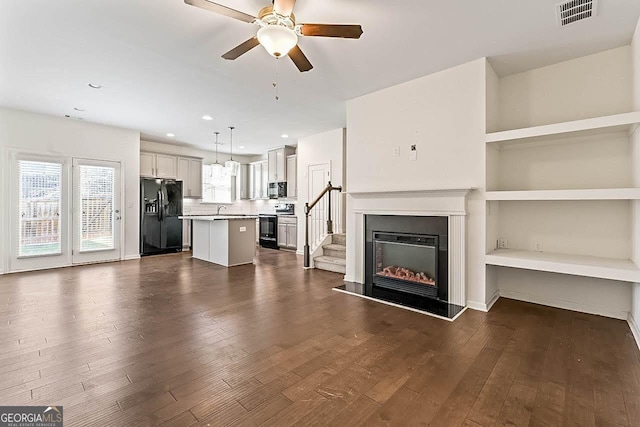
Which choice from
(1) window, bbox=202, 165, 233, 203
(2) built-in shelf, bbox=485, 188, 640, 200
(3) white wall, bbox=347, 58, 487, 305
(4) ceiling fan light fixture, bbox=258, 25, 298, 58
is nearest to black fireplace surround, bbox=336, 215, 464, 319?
(3) white wall, bbox=347, 58, 487, 305

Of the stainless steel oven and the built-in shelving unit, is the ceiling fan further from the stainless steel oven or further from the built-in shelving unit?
the stainless steel oven

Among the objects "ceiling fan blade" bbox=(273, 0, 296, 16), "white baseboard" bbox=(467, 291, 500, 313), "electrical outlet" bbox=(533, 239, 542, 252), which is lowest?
"white baseboard" bbox=(467, 291, 500, 313)

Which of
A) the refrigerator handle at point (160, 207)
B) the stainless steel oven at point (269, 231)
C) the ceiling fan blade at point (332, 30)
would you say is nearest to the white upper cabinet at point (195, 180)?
the refrigerator handle at point (160, 207)

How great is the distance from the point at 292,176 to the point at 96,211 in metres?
4.49

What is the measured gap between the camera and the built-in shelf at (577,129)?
269cm

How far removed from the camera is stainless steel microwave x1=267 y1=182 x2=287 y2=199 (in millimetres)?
8203

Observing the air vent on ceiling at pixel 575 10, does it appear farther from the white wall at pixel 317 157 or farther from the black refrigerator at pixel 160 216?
the black refrigerator at pixel 160 216

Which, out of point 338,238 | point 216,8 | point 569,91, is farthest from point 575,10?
point 338,238

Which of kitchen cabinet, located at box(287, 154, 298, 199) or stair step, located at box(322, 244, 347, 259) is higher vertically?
kitchen cabinet, located at box(287, 154, 298, 199)

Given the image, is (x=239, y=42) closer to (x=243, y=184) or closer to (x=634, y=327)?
(x=634, y=327)

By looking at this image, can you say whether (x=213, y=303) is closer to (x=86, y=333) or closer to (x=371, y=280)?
(x=86, y=333)

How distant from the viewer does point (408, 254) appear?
418 centimetres

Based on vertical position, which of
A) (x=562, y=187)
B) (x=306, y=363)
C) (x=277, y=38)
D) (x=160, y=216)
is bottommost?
(x=306, y=363)

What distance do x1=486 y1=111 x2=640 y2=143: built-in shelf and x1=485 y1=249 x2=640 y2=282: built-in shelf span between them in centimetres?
132
